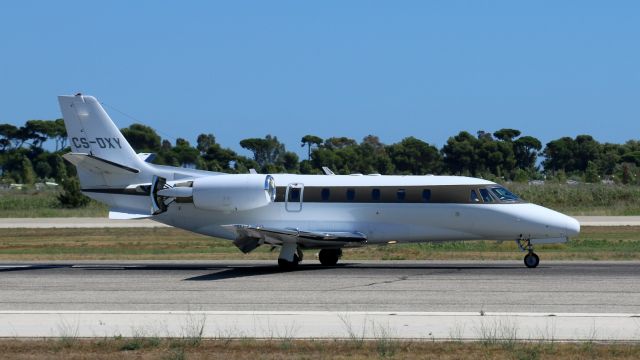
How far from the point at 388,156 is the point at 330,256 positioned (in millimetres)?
72974

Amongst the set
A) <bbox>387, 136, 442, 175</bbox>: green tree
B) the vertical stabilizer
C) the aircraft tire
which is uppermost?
<bbox>387, 136, 442, 175</bbox>: green tree

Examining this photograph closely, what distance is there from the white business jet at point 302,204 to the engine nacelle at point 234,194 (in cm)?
3

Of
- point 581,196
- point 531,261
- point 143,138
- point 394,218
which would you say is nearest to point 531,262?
point 531,261

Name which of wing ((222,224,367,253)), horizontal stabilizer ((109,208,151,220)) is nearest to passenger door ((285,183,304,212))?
wing ((222,224,367,253))

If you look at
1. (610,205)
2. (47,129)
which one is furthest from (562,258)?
(47,129)

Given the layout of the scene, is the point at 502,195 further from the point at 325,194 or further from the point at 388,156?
the point at 388,156

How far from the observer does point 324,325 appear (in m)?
15.8

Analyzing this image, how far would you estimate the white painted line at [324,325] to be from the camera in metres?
14.9

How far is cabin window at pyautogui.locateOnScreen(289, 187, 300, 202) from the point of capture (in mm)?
28781

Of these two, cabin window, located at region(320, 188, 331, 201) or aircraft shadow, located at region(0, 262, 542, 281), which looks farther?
cabin window, located at region(320, 188, 331, 201)

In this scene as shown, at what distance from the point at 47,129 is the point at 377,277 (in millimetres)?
114648

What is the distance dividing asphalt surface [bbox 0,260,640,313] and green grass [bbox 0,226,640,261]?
3.60m

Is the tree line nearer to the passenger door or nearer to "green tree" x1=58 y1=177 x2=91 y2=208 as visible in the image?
"green tree" x1=58 y1=177 x2=91 y2=208

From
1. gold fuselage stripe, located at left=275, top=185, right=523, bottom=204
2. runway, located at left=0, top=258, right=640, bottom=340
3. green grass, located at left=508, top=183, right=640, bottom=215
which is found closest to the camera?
runway, located at left=0, top=258, right=640, bottom=340
